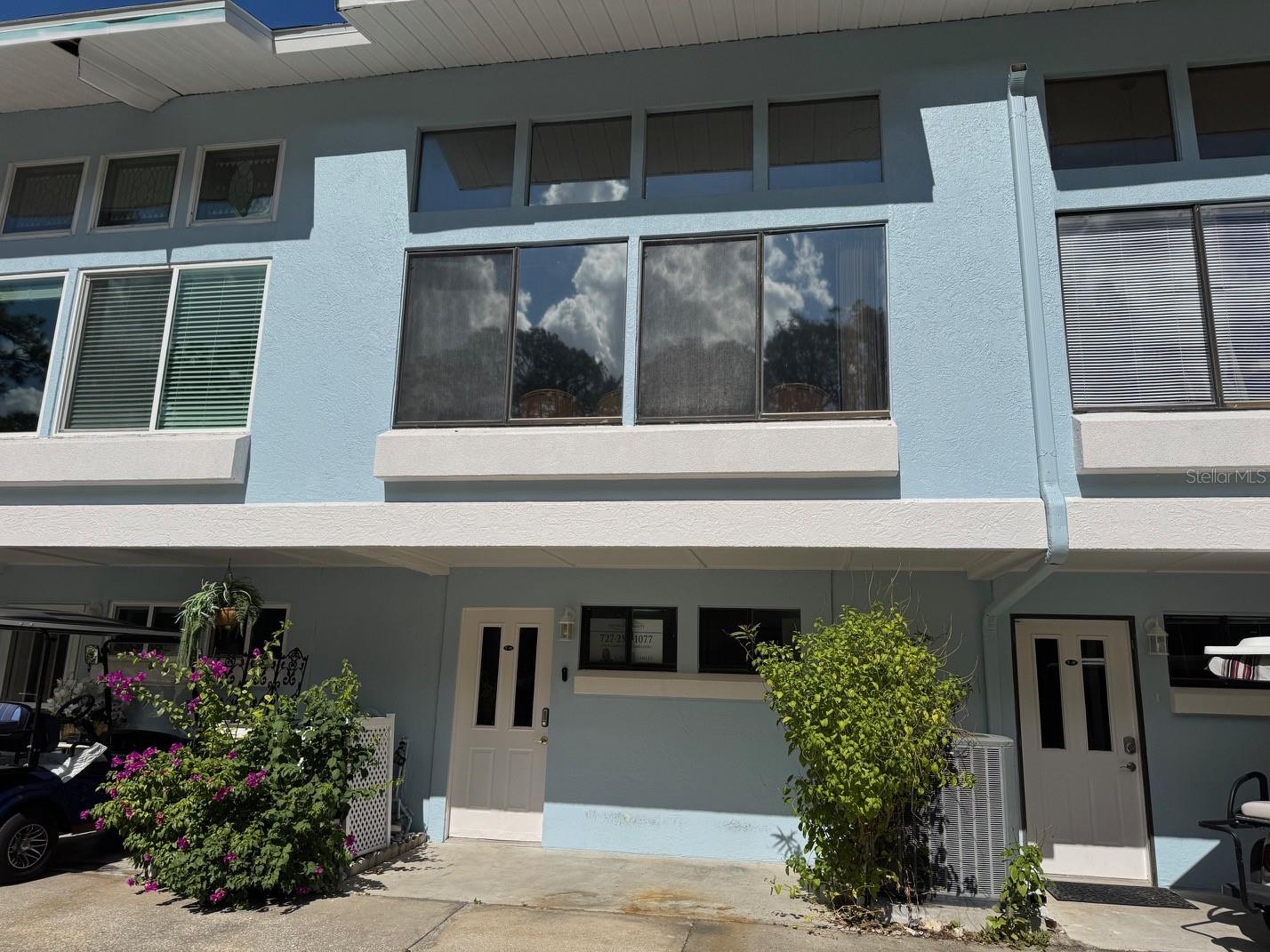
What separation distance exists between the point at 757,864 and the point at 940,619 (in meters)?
2.87

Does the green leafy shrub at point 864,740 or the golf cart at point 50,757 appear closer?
the green leafy shrub at point 864,740

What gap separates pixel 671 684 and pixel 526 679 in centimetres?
160

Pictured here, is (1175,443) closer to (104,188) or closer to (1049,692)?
(1049,692)

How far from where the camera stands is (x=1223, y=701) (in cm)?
793

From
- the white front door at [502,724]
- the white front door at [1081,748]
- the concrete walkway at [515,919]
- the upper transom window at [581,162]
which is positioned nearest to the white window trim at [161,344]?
the upper transom window at [581,162]

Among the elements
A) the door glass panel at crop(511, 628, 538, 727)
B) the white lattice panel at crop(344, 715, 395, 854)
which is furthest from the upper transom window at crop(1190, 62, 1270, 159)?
the white lattice panel at crop(344, 715, 395, 854)

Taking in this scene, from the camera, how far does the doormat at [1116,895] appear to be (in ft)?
24.1

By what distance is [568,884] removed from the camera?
7.65 meters

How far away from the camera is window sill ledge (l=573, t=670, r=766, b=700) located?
8.74 meters

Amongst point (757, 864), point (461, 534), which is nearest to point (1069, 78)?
point (461, 534)

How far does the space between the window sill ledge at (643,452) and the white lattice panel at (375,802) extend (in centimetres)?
246

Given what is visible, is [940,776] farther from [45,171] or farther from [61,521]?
[45,171]

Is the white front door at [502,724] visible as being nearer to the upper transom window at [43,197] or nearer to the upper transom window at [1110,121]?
the upper transom window at [43,197]

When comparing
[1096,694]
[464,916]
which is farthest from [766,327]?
[464,916]
